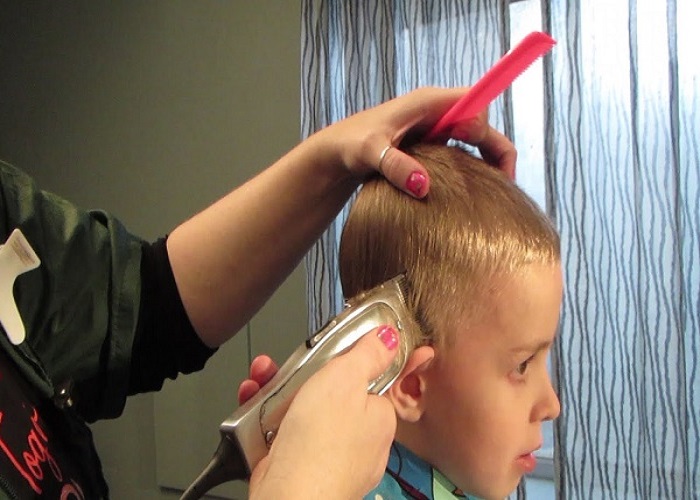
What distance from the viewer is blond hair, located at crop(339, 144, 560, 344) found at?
646 millimetres

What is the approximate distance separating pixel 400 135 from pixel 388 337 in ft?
0.82

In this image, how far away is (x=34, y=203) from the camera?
0.71 metres

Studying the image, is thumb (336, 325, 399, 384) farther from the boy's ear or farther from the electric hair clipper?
the boy's ear

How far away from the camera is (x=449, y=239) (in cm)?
65

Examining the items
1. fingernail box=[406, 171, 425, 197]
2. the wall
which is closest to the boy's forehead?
fingernail box=[406, 171, 425, 197]

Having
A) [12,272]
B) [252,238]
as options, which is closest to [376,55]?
[252,238]

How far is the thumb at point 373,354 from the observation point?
1.62 feet

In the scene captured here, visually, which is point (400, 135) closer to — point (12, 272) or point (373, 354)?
point (373, 354)

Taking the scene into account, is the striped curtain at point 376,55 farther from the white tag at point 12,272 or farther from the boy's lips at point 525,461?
the white tag at point 12,272

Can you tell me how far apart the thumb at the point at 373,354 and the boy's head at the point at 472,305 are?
9 cm

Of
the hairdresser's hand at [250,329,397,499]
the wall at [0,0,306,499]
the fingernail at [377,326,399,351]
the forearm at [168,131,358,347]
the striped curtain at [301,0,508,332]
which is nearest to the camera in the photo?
the hairdresser's hand at [250,329,397,499]

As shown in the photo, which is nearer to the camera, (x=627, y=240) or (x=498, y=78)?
(x=498, y=78)

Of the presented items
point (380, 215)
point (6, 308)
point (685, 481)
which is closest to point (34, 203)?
point (6, 308)

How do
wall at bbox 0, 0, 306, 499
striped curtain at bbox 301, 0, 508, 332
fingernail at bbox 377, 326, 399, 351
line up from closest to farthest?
fingernail at bbox 377, 326, 399, 351, striped curtain at bbox 301, 0, 508, 332, wall at bbox 0, 0, 306, 499
